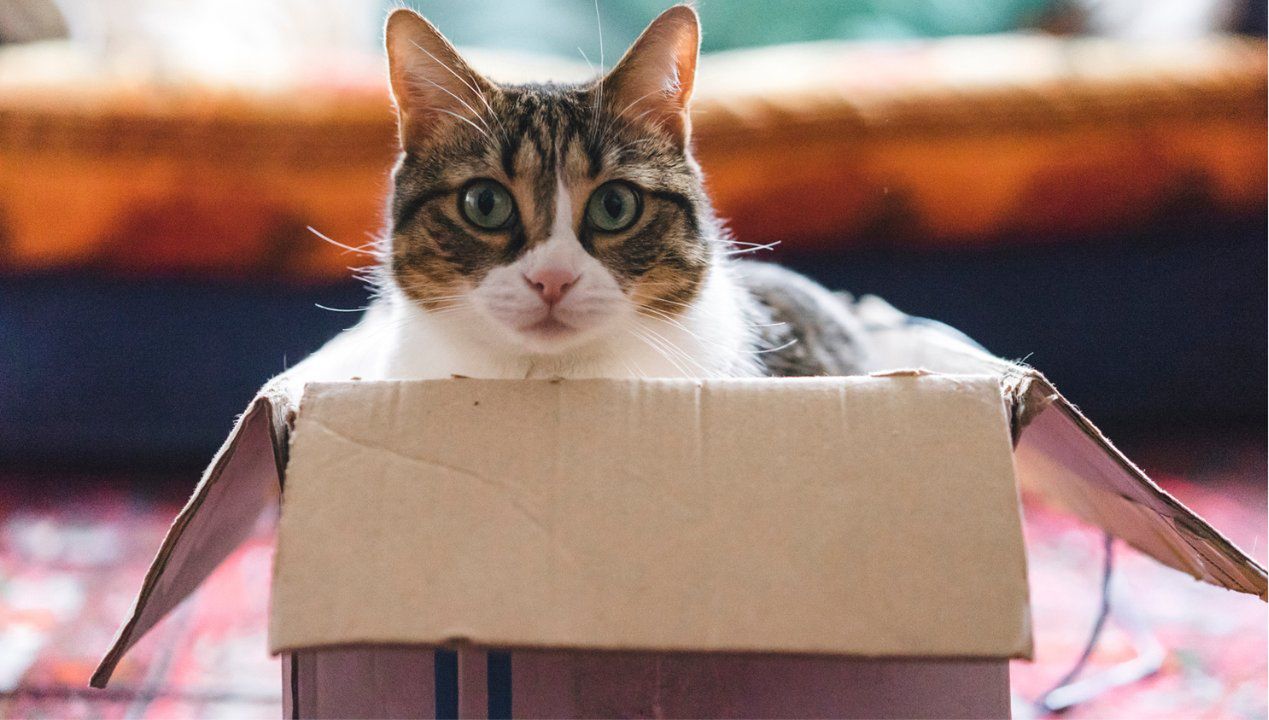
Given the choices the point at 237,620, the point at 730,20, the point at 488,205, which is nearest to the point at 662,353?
the point at 488,205

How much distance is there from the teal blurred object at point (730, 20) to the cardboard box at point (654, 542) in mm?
2343

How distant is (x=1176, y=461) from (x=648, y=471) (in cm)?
193

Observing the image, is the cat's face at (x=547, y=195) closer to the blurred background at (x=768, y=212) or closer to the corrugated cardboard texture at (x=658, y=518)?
the corrugated cardboard texture at (x=658, y=518)

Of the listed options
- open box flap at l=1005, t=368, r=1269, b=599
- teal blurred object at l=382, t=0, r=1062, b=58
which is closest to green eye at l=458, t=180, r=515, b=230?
open box flap at l=1005, t=368, r=1269, b=599

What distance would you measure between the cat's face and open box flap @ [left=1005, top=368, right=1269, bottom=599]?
477 mm

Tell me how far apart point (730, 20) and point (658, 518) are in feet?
8.71

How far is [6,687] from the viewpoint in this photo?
1.24 meters

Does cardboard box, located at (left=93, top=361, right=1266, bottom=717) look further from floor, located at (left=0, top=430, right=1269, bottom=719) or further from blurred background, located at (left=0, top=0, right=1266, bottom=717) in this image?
blurred background, located at (left=0, top=0, right=1266, bottom=717)

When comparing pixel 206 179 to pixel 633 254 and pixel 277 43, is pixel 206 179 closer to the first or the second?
pixel 277 43

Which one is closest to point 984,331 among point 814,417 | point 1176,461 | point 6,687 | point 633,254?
point 1176,461

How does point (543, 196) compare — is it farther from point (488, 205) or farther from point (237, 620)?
point (237, 620)

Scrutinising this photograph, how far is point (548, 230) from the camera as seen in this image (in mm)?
1051

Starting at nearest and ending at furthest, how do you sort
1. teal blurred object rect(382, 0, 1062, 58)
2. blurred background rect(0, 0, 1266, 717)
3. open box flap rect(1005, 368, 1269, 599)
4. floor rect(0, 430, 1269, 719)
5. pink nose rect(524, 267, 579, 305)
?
open box flap rect(1005, 368, 1269, 599)
pink nose rect(524, 267, 579, 305)
floor rect(0, 430, 1269, 719)
blurred background rect(0, 0, 1266, 717)
teal blurred object rect(382, 0, 1062, 58)

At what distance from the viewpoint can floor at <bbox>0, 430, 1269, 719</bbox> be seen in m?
1.23
